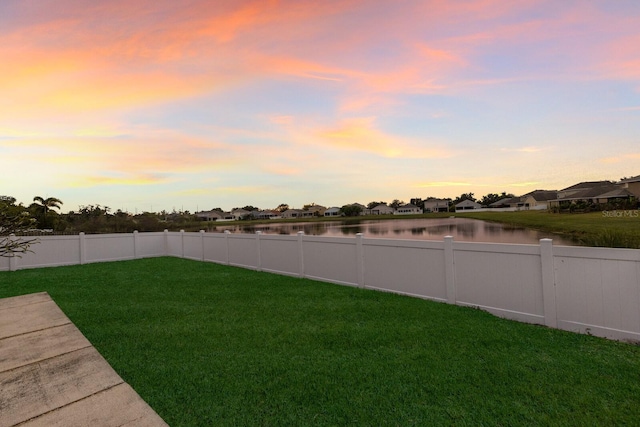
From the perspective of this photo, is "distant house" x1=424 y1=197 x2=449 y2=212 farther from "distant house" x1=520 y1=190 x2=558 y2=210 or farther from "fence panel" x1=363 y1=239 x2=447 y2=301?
"fence panel" x1=363 y1=239 x2=447 y2=301

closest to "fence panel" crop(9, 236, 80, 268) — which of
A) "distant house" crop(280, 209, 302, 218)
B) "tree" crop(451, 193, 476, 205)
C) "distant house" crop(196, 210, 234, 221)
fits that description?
"distant house" crop(196, 210, 234, 221)

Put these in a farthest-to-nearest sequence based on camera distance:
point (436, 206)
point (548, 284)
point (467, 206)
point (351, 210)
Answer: point (436, 206) < point (351, 210) < point (467, 206) < point (548, 284)

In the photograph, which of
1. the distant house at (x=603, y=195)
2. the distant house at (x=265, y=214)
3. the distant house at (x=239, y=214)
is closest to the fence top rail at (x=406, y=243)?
the distant house at (x=603, y=195)

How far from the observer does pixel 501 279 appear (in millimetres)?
5680

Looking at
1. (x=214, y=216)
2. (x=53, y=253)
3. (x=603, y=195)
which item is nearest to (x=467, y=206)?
(x=603, y=195)

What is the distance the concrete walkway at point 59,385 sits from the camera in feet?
8.26

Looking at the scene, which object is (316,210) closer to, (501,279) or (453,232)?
(453,232)

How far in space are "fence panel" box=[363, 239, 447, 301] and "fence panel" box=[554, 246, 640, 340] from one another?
6.66 ft

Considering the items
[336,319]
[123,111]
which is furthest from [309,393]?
[123,111]

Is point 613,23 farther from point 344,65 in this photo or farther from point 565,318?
point 565,318

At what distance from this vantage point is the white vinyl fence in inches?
179

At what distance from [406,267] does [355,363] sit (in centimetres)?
361

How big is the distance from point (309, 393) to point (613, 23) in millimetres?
13707

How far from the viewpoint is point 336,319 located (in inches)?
223
